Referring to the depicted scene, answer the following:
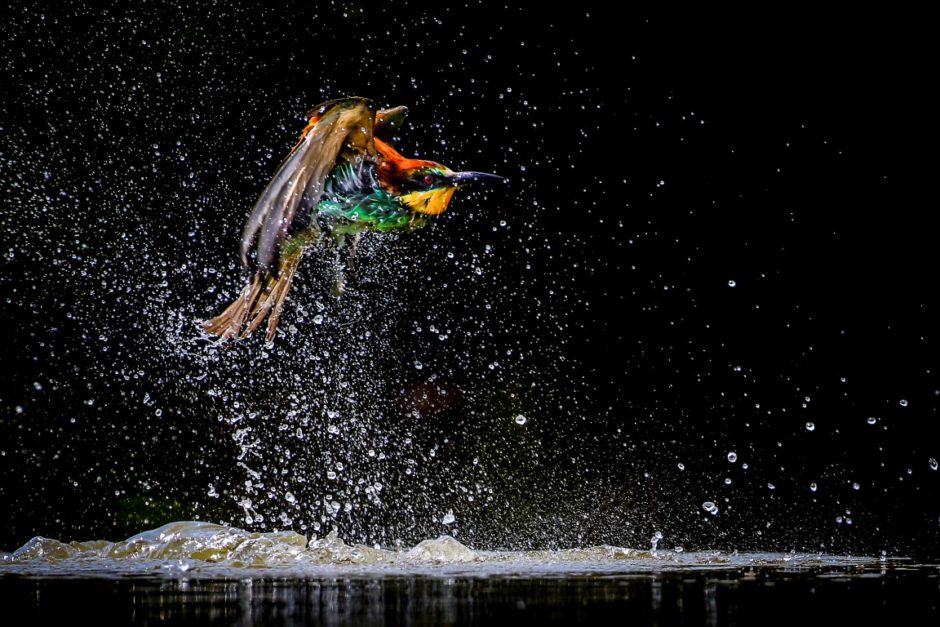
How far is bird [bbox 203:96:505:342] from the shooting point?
3174mm

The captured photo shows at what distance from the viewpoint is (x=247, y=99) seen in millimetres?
5203

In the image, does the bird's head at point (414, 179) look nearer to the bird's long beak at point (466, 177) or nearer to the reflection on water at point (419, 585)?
the bird's long beak at point (466, 177)

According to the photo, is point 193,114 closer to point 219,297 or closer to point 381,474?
point 219,297

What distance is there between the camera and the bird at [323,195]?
3.17 metres

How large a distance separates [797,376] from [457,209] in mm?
2374

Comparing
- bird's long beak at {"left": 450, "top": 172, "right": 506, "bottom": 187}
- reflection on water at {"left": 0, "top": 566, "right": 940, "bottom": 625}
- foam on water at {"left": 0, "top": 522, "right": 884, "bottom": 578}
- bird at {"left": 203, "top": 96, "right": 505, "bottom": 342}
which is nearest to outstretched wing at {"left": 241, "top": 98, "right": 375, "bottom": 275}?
bird at {"left": 203, "top": 96, "right": 505, "bottom": 342}

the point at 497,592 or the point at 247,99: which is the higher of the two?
the point at 247,99

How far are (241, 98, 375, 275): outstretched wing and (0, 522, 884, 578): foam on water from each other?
3.25 feet

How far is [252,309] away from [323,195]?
1.59 ft

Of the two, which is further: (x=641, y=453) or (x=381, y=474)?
(x=381, y=474)

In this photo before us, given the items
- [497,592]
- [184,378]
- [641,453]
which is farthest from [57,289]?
[497,592]

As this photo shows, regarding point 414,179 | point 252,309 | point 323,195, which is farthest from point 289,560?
point 414,179

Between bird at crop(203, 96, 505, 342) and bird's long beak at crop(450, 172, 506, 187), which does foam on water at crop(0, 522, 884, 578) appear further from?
bird's long beak at crop(450, 172, 506, 187)

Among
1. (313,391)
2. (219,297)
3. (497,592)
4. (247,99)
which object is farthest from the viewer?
(313,391)
